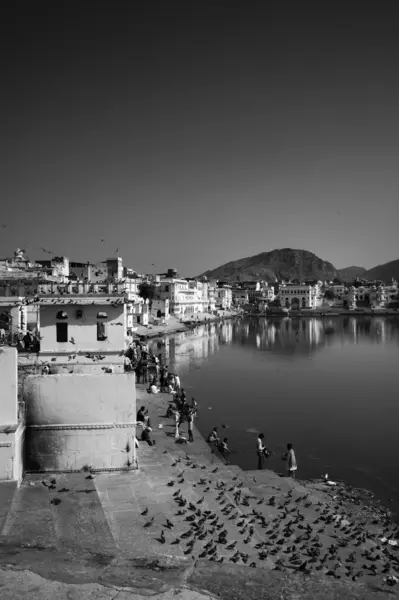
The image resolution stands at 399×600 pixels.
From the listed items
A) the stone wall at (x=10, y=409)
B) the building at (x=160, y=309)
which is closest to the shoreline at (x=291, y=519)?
the stone wall at (x=10, y=409)

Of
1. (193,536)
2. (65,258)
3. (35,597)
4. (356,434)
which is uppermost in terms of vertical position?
(65,258)

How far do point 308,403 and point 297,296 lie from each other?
11524cm

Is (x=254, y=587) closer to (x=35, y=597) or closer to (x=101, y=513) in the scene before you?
(x=35, y=597)

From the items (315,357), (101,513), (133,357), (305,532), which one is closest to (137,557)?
(101,513)

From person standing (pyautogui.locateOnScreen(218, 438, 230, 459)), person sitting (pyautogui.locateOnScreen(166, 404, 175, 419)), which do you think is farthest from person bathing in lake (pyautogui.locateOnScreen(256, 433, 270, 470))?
person sitting (pyautogui.locateOnScreen(166, 404, 175, 419))

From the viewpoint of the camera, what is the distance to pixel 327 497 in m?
12.5

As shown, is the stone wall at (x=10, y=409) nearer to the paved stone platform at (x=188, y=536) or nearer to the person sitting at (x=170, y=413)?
the paved stone platform at (x=188, y=536)

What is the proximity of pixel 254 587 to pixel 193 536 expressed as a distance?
2.65 meters

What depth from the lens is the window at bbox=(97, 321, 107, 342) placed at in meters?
19.3

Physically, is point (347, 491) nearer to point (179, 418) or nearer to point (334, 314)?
point (179, 418)

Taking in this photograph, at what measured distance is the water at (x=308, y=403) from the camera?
1611 centimetres

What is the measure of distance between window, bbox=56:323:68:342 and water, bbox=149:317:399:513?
6.62 metres

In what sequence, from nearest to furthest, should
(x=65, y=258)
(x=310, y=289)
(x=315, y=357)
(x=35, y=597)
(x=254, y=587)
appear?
(x=35, y=597)
(x=254, y=587)
(x=315, y=357)
(x=65, y=258)
(x=310, y=289)

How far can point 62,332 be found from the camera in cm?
1922
